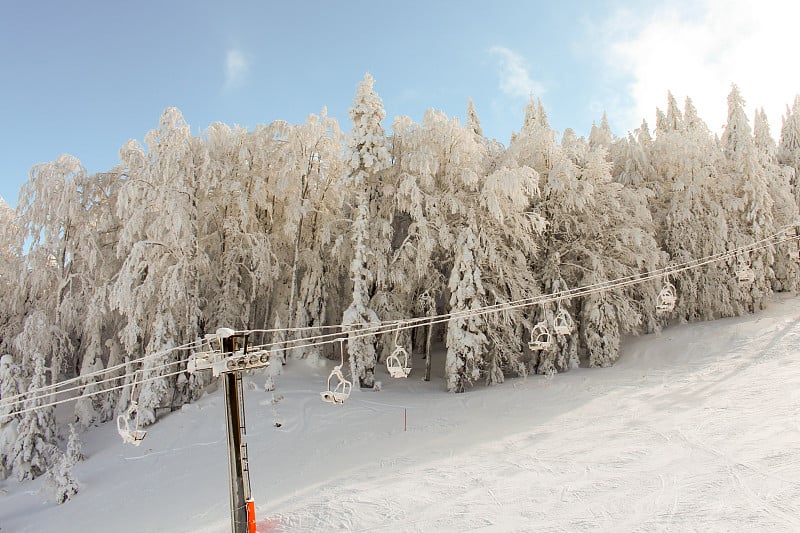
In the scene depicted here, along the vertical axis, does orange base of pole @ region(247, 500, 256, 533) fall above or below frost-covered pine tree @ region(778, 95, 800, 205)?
below

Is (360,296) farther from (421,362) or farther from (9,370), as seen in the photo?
(9,370)

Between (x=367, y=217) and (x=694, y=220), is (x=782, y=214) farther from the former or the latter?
(x=367, y=217)

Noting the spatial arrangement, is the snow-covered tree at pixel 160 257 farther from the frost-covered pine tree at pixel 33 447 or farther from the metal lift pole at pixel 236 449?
the metal lift pole at pixel 236 449

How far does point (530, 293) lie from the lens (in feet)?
64.7

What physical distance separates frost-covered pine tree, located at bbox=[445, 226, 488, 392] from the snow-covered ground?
924 millimetres

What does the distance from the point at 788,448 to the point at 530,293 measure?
35.9ft

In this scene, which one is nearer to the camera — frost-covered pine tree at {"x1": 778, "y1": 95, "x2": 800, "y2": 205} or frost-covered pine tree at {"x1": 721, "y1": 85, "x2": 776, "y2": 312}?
frost-covered pine tree at {"x1": 721, "y1": 85, "x2": 776, "y2": 312}

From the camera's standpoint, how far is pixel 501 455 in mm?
11945

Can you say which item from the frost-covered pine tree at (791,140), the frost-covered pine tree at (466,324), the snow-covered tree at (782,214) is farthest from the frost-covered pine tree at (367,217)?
the frost-covered pine tree at (791,140)

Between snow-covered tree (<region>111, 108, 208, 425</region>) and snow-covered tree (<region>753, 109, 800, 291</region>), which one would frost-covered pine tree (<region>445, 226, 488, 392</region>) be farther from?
snow-covered tree (<region>753, 109, 800, 291</region>)

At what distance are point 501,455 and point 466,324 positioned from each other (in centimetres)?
705

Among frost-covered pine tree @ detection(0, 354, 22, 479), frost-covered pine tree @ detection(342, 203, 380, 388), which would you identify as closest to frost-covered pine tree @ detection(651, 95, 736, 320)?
frost-covered pine tree @ detection(342, 203, 380, 388)

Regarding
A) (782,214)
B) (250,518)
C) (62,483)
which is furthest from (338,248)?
(782,214)

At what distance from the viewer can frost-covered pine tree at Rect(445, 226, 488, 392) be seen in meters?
18.4
